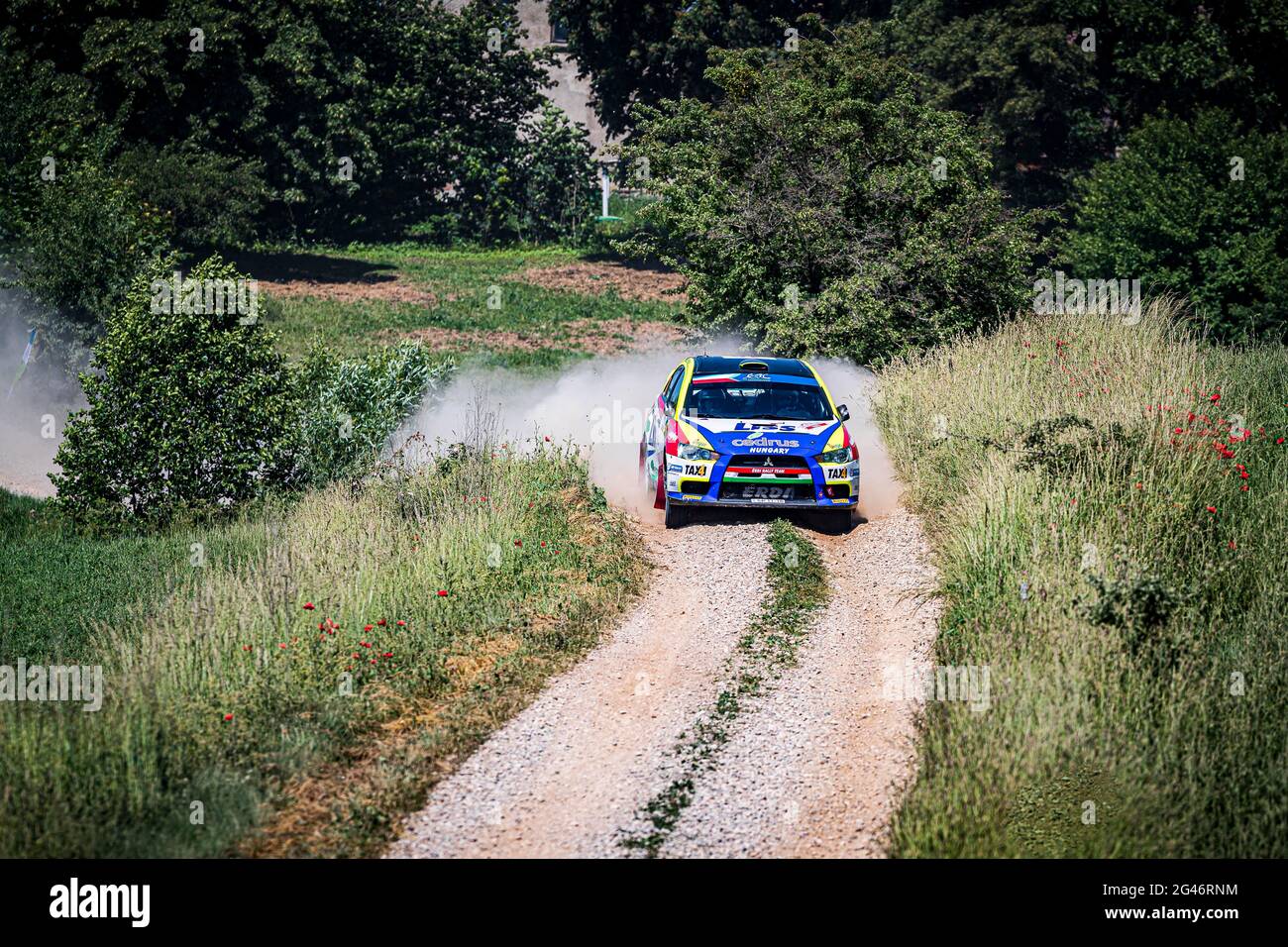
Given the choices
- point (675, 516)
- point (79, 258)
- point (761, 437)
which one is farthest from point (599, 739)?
point (79, 258)

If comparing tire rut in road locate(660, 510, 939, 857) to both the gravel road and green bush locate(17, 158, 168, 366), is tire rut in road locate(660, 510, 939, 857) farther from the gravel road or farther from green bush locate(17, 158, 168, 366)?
green bush locate(17, 158, 168, 366)

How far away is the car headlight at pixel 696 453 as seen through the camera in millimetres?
14500

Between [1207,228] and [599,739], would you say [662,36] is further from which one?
[599,739]

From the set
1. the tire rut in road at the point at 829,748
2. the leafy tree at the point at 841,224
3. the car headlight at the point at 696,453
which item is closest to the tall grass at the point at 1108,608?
the tire rut in road at the point at 829,748

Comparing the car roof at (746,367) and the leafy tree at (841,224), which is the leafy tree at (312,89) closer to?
the leafy tree at (841,224)

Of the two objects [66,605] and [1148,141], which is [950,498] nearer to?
[66,605]

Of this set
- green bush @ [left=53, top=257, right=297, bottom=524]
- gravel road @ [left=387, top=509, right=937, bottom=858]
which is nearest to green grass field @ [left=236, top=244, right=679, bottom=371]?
green bush @ [left=53, top=257, right=297, bottom=524]

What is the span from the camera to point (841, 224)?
75.3ft

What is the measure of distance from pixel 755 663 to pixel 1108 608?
3008 millimetres

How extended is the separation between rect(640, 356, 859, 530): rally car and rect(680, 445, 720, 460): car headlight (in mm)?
11

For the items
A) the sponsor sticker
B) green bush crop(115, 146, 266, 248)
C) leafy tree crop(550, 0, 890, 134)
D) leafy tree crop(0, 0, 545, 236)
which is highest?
leafy tree crop(550, 0, 890, 134)

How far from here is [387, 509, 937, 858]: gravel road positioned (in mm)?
8039

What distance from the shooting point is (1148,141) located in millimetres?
35438

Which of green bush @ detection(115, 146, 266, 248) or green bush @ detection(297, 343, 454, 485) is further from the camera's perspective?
green bush @ detection(115, 146, 266, 248)
